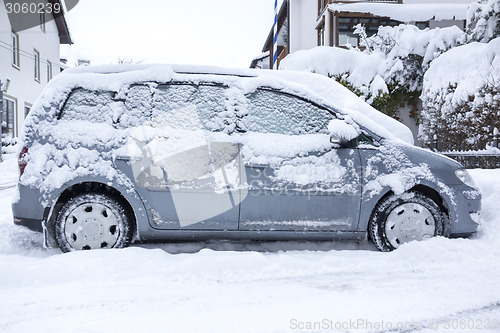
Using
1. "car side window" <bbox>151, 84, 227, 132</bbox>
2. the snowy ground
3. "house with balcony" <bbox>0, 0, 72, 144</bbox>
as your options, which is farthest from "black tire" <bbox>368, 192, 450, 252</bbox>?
"house with balcony" <bbox>0, 0, 72, 144</bbox>

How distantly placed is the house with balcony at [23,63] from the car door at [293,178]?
12.8 meters

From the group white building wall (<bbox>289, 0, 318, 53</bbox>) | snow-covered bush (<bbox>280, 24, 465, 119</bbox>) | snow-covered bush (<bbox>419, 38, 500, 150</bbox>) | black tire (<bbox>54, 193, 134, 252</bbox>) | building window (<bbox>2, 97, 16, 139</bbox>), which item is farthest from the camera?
white building wall (<bbox>289, 0, 318, 53</bbox>)

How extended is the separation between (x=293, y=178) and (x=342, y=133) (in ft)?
2.00

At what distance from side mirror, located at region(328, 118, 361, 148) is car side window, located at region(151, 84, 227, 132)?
1.03m

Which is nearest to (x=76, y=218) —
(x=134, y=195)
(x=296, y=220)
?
(x=134, y=195)

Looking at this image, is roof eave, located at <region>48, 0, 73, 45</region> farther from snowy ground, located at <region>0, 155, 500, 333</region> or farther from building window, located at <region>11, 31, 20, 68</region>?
snowy ground, located at <region>0, 155, 500, 333</region>

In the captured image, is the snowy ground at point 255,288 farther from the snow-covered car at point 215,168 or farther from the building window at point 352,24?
the building window at point 352,24

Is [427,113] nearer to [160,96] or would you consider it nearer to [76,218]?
[160,96]

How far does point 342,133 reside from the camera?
149 inches

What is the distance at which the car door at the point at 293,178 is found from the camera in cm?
383

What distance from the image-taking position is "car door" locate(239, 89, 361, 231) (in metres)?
3.83

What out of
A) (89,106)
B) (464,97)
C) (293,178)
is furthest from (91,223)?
(464,97)

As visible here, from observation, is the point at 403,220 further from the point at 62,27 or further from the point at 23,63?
the point at 62,27

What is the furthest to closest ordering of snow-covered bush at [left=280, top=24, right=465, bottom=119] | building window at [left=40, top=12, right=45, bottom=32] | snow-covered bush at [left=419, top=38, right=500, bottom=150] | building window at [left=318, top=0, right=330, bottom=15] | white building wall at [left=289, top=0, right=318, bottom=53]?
white building wall at [left=289, top=0, right=318, bottom=53]
building window at [left=40, top=12, right=45, bottom=32]
building window at [left=318, top=0, right=330, bottom=15]
snow-covered bush at [left=280, top=24, right=465, bottom=119]
snow-covered bush at [left=419, top=38, right=500, bottom=150]
